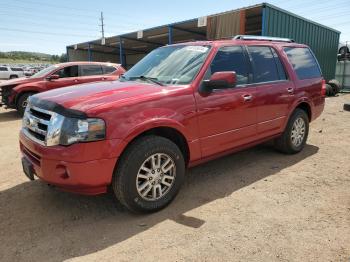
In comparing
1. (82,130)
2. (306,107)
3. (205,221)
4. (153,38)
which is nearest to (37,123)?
(82,130)

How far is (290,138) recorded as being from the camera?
5.34m

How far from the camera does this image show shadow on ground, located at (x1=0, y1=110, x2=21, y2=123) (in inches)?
384

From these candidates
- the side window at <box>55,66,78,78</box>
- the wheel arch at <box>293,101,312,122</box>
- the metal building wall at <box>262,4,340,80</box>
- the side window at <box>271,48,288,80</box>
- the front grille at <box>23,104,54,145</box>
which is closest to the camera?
the front grille at <box>23,104,54,145</box>

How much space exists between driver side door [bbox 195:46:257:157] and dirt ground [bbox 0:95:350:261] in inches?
23.3

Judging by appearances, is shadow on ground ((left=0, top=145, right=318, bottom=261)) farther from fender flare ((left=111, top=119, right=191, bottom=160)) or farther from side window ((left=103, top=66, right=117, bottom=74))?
side window ((left=103, top=66, right=117, bottom=74))

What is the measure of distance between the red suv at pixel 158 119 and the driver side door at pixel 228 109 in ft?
0.04

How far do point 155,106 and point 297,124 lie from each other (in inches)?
125

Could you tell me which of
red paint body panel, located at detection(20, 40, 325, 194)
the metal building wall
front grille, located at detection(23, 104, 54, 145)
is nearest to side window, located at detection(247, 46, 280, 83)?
red paint body panel, located at detection(20, 40, 325, 194)

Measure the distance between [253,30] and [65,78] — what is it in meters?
11.0

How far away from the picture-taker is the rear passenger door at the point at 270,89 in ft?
15.0

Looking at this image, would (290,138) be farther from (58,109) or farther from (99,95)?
(58,109)

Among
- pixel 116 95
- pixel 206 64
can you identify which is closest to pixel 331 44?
pixel 206 64

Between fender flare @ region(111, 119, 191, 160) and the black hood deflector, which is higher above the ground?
the black hood deflector

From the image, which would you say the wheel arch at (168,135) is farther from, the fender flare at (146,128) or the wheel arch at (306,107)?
the wheel arch at (306,107)
